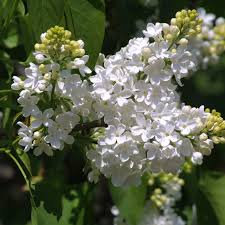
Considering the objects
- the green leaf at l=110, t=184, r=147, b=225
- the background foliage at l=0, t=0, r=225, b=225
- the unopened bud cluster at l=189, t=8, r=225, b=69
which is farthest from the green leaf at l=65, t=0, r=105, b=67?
the unopened bud cluster at l=189, t=8, r=225, b=69

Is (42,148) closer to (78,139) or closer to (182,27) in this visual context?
Result: (78,139)

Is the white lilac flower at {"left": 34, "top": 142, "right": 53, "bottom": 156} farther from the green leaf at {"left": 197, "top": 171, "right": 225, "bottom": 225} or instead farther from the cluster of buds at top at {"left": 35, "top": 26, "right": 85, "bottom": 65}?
the green leaf at {"left": 197, "top": 171, "right": 225, "bottom": 225}

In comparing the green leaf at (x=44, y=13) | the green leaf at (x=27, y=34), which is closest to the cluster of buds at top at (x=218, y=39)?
the green leaf at (x=27, y=34)

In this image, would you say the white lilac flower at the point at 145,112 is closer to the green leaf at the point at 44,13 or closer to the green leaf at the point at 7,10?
the green leaf at the point at 44,13

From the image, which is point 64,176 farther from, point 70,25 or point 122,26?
point 70,25

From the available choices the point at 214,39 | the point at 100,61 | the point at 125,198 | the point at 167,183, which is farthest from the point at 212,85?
the point at 100,61
